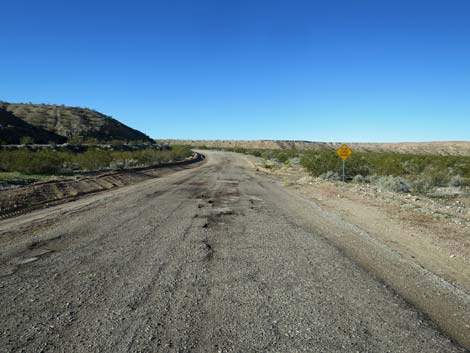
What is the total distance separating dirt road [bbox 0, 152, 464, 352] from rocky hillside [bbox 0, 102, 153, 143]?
143 feet

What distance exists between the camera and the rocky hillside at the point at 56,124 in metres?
51.3

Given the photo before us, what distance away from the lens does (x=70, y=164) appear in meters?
27.2

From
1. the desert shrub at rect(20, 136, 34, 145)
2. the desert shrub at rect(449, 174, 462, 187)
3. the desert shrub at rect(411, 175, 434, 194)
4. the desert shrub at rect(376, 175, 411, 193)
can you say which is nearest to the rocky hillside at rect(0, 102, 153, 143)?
→ the desert shrub at rect(20, 136, 34, 145)

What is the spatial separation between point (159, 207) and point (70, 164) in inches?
703

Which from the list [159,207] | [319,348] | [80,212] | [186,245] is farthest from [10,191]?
[319,348]

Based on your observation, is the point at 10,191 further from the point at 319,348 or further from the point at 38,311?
the point at 319,348

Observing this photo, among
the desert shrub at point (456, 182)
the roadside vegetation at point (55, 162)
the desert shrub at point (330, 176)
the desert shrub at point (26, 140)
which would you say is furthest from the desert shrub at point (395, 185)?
the desert shrub at point (26, 140)

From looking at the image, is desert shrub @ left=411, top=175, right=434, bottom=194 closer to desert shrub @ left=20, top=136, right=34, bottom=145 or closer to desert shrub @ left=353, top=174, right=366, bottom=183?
desert shrub @ left=353, top=174, right=366, bottom=183

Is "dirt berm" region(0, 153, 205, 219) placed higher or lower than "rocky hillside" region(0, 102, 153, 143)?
lower

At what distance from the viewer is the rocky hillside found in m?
51.3

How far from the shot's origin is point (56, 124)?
6469cm

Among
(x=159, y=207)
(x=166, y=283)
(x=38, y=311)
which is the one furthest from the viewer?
(x=159, y=207)

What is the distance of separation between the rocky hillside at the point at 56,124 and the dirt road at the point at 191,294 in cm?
4361

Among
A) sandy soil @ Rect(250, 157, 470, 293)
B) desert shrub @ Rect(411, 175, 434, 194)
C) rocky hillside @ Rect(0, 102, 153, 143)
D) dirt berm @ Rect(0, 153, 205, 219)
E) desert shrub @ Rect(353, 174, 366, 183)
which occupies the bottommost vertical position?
desert shrub @ Rect(353, 174, 366, 183)
